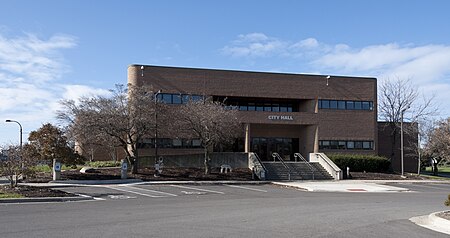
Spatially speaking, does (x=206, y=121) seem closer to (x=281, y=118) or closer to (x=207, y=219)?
(x=281, y=118)

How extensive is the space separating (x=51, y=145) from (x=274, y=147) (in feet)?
77.1

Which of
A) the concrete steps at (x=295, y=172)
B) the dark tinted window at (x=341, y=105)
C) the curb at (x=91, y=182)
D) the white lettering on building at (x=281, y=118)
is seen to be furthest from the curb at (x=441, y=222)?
the dark tinted window at (x=341, y=105)

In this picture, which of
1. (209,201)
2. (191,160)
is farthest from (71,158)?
(209,201)

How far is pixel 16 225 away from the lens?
11.5 m

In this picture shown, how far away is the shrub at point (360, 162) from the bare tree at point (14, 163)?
86.9ft

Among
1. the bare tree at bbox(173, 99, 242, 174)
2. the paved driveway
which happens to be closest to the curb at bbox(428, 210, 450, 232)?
the paved driveway

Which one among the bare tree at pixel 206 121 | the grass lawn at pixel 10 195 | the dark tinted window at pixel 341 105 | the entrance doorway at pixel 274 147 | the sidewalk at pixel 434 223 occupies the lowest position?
the grass lawn at pixel 10 195

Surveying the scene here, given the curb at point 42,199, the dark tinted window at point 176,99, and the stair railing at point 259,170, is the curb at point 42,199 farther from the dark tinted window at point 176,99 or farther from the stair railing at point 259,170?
the dark tinted window at point 176,99

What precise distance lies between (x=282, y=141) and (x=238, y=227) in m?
36.7

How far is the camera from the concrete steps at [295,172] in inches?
1439

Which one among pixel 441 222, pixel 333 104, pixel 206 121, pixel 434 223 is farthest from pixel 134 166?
pixel 441 222

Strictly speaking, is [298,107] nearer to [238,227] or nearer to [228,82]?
[228,82]

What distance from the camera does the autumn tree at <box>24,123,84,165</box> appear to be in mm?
29812

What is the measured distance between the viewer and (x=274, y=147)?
47.3m
